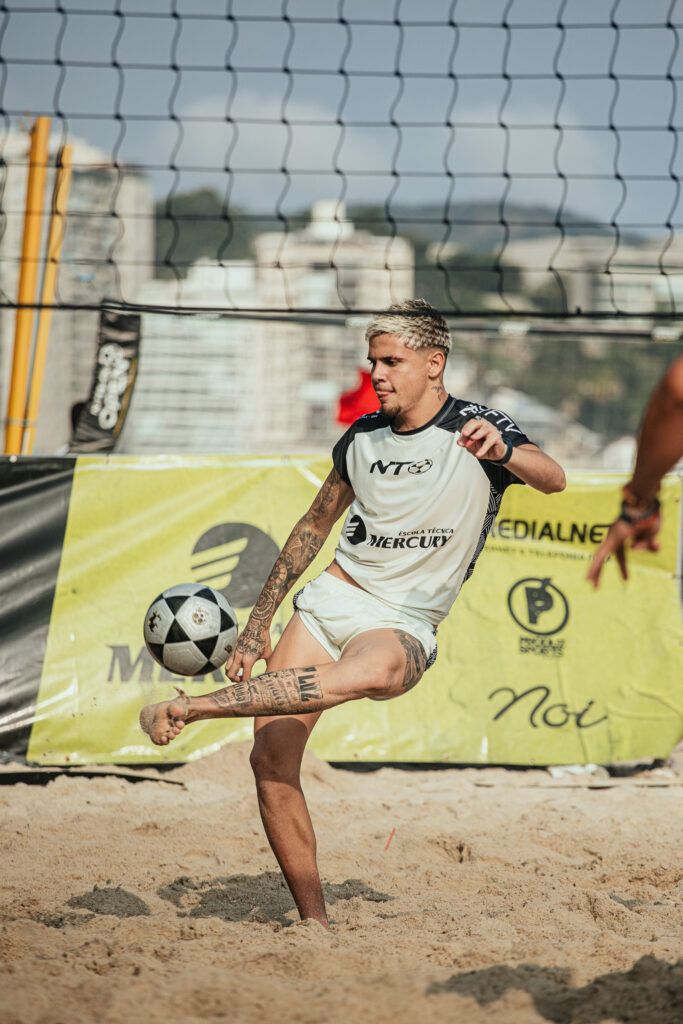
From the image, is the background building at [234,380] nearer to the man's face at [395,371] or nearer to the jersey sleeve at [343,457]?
the jersey sleeve at [343,457]

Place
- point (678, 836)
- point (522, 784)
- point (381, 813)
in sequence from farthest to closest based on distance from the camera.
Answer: point (522, 784) < point (381, 813) < point (678, 836)

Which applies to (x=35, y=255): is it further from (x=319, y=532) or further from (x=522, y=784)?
(x=522, y=784)

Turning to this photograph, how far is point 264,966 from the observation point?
271 centimetres

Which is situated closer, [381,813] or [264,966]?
[264,966]

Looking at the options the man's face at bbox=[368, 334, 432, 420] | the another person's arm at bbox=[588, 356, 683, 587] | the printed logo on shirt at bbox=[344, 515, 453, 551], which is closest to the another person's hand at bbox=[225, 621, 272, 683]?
the printed logo on shirt at bbox=[344, 515, 453, 551]

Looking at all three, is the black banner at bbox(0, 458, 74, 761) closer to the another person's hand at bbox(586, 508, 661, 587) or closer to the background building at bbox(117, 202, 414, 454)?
the another person's hand at bbox(586, 508, 661, 587)

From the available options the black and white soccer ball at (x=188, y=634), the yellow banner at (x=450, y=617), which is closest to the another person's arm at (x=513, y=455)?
the black and white soccer ball at (x=188, y=634)

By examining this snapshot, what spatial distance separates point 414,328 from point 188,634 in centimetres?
137

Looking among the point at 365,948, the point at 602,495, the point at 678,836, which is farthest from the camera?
the point at 602,495

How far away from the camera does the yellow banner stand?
227 inches

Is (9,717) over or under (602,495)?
under

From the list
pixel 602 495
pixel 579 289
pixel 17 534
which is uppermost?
pixel 579 289

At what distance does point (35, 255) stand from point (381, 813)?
417 centimetres

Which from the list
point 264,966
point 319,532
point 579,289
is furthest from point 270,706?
point 579,289
